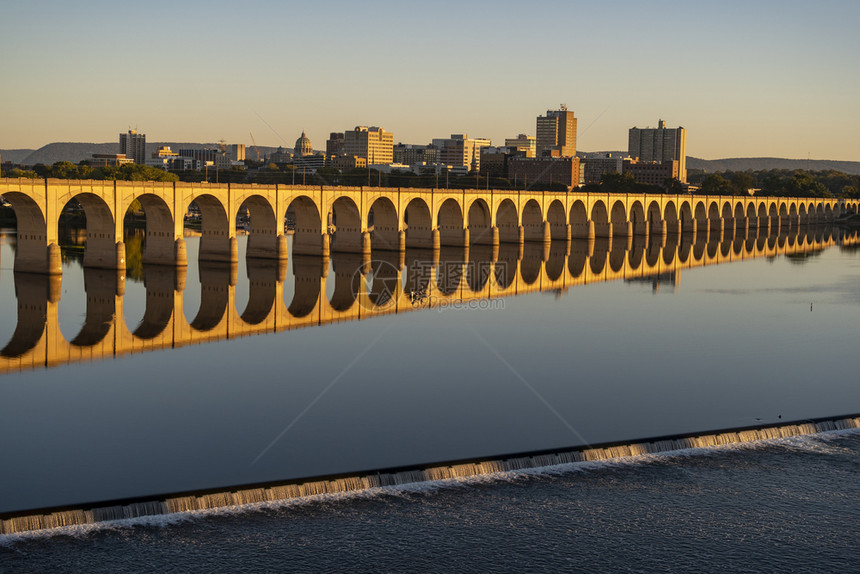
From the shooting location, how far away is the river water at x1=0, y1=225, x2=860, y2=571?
21219 mm

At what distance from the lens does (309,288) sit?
A: 62.5m

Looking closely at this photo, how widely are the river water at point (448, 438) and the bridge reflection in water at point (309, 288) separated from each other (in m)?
1.40

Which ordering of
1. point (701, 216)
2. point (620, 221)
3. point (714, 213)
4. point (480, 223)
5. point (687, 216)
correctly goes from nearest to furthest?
point (480, 223), point (620, 221), point (687, 216), point (701, 216), point (714, 213)

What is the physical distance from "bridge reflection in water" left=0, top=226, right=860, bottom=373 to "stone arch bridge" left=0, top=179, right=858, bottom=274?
1.54 meters

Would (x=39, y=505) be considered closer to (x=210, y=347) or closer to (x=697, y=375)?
(x=210, y=347)

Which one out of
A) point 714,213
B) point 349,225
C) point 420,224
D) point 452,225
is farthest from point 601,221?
point 349,225

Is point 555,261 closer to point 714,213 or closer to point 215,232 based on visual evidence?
point 215,232

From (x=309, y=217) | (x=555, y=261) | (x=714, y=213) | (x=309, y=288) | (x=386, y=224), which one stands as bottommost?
(x=309, y=288)

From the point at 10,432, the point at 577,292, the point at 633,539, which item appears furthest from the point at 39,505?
the point at 577,292

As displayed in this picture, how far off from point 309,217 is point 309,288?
21320mm

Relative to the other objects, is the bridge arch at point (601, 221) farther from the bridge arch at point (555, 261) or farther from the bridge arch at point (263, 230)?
the bridge arch at point (263, 230)

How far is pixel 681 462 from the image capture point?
26.6 metres

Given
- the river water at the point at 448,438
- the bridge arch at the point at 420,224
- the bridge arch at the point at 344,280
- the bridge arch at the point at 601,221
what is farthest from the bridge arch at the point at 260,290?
the bridge arch at the point at 601,221

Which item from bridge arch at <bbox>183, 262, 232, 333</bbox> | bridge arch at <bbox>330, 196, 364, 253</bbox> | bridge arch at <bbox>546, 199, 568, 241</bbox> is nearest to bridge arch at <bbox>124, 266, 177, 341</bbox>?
bridge arch at <bbox>183, 262, 232, 333</bbox>
